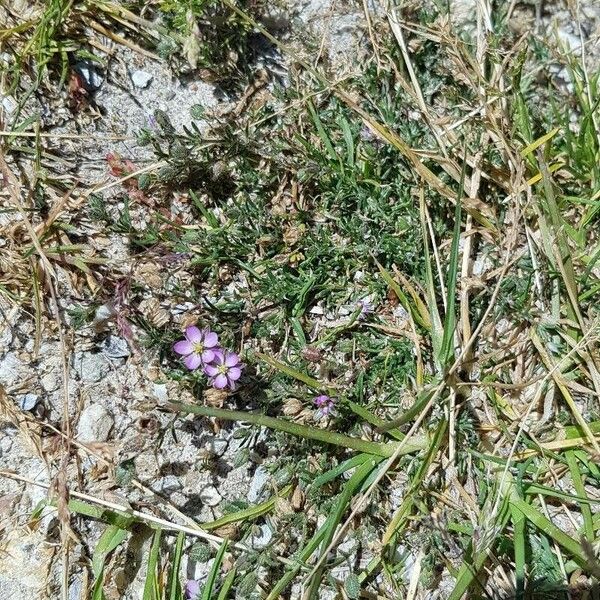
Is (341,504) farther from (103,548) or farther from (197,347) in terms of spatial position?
(103,548)

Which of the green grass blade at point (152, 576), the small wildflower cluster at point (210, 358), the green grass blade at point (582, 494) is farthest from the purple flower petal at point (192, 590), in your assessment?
the green grass blade at point (582, 494)

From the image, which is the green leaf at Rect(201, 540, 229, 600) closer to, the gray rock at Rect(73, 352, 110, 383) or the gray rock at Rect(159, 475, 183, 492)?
the gray rock at Rect(159, 475, 183, 492)

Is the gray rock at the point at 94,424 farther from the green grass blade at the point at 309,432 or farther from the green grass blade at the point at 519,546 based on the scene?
the green grass blade at the point at 519,546

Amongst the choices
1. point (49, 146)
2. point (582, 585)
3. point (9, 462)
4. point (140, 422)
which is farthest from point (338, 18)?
point (582, 585)

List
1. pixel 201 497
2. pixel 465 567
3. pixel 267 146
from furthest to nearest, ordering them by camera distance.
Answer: pixel 267 146
pixel 201 497
pixel 465 567

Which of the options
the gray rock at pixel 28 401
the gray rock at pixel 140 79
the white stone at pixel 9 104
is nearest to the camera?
the gray rock at pixel 28 401

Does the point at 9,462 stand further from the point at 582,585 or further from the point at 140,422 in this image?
the point at 582,585
